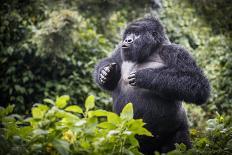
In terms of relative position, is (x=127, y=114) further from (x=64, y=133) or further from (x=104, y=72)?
(x=104, y=72)

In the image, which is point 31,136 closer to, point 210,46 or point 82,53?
point 82,53

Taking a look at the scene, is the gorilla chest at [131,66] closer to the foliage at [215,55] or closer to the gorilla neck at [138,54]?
the gorilla neck at [138,54]

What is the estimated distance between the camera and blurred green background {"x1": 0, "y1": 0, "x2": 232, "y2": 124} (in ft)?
23.1

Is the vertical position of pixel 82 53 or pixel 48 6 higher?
pixel 48 6

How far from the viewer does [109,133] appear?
201cm

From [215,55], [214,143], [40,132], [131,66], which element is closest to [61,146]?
[40,132]

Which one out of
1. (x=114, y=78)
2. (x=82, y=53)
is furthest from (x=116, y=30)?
(x=114, y=78)

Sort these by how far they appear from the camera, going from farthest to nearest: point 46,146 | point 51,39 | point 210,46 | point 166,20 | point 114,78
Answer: point 166,20 < point 210,46 < point 51,39 < point 114,78 < point 46,146

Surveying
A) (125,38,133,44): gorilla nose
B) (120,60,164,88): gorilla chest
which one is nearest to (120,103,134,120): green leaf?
(120,60,164,88): gorilla chest

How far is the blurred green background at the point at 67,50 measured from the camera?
23.1 ft

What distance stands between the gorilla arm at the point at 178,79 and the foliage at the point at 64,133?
4.74 feet

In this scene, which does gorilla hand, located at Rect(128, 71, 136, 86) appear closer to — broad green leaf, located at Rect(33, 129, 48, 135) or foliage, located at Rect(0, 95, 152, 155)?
foliage, located at Rect(0, 95, 152, 155)

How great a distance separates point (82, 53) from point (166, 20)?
3050 mm

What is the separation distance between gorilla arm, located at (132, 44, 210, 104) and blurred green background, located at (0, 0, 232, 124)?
3.32 meters
